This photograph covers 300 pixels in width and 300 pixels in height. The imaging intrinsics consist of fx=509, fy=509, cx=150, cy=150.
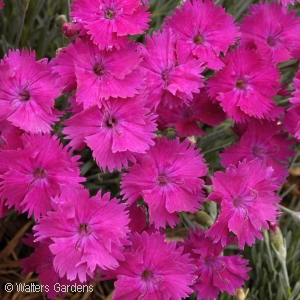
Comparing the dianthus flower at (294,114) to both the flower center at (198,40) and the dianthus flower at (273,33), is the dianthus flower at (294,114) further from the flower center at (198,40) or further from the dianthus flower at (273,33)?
the flower center at (198,40)

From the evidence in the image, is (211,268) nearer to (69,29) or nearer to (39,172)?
(39,172)

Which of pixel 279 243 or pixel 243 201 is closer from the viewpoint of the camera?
pixel 243 201

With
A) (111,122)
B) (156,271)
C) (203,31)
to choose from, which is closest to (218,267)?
(156,271)

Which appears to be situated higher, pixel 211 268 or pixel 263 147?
pixel 263 147

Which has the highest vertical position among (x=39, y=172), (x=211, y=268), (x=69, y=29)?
(x=69, y=29)

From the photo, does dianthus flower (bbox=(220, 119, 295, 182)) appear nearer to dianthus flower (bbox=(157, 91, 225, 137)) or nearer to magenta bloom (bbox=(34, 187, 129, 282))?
dianthus flower (bbox=(157, 91, 225, 137))

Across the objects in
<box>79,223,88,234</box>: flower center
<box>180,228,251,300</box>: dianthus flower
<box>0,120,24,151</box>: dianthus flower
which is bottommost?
<box>180,228,251,300</box>: dianthus flower

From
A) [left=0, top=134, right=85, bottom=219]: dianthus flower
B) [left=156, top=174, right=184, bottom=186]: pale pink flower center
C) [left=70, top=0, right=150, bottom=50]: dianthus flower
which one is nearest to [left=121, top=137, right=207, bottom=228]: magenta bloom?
[left=156, top=174, right=184, bottom=186]: pale pink flower center
